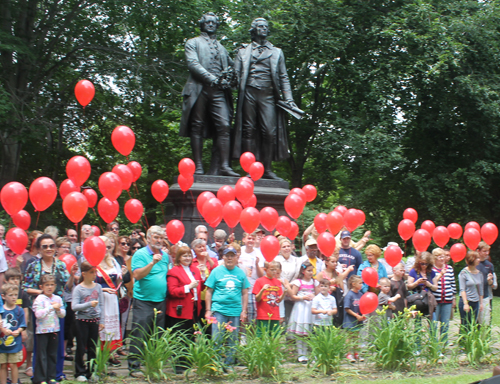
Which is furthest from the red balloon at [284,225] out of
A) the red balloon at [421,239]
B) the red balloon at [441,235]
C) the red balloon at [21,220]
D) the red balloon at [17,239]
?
the red balloon at [21,220]

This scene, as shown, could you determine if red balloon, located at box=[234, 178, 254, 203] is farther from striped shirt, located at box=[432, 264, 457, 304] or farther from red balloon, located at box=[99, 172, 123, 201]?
striped shirt, located at box=[432, 264, 457, 304]

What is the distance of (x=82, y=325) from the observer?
638 cm

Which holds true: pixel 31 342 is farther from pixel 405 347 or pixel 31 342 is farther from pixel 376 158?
pixel 376 158

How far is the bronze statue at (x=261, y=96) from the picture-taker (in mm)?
11148

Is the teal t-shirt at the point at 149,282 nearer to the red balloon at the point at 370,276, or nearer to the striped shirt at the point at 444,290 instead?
the red balloon at the point at 370,276

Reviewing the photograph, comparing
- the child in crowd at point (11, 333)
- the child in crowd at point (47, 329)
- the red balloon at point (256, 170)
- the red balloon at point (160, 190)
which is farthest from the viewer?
the red balloon at point (160, 190)

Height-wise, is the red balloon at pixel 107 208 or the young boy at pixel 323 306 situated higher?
the red balloon at pixel 107 208

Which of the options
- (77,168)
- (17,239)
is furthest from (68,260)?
(77,168)

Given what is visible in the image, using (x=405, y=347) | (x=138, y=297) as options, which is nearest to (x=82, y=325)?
(x=138, y=297)

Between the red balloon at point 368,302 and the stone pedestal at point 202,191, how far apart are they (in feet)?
12.3

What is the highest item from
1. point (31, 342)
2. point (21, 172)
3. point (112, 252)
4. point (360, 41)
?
point (360, 41)

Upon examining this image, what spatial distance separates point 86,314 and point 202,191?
436 cm

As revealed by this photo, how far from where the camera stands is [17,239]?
24.2 feet

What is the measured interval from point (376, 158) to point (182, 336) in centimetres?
1134
